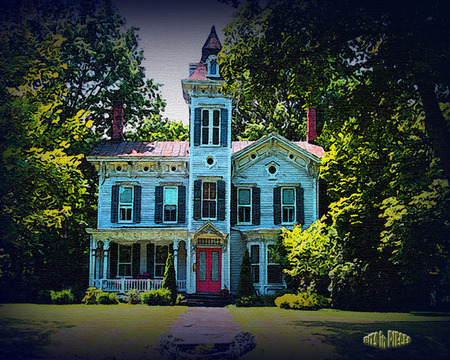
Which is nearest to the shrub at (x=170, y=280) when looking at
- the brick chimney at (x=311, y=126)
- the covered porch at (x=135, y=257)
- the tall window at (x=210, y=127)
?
the covered porch at (x=135, y=257)

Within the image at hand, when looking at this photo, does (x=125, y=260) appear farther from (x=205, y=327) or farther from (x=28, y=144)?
(x=205, y=327)

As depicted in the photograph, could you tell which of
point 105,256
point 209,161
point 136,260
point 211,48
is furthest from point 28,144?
point 211,48

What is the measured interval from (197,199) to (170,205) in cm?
130

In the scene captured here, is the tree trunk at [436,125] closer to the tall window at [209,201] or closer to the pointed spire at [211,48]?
the tall window at [209,201]

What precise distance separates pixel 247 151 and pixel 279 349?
A: 491 inches

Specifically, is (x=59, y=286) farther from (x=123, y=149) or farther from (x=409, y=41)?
(x=409, y=41)

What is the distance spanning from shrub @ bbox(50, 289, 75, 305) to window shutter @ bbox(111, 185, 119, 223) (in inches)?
150

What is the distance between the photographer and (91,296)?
18594 millimetres

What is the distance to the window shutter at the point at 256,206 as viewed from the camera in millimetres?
21312

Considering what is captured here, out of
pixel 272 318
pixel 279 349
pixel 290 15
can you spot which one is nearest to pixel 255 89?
pixel 290 15

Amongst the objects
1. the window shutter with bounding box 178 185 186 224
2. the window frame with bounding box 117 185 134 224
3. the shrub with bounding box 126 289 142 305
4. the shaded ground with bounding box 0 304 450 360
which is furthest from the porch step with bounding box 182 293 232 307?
the window frame with bounding box 117 185 134 224

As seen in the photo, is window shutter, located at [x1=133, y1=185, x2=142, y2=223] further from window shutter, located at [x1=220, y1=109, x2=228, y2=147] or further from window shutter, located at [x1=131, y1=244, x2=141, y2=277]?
window shutter, located at [x1=220, y1=109, x2=228, y2=147]

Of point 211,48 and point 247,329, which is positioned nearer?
point 247,329

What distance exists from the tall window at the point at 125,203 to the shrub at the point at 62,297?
402cm
